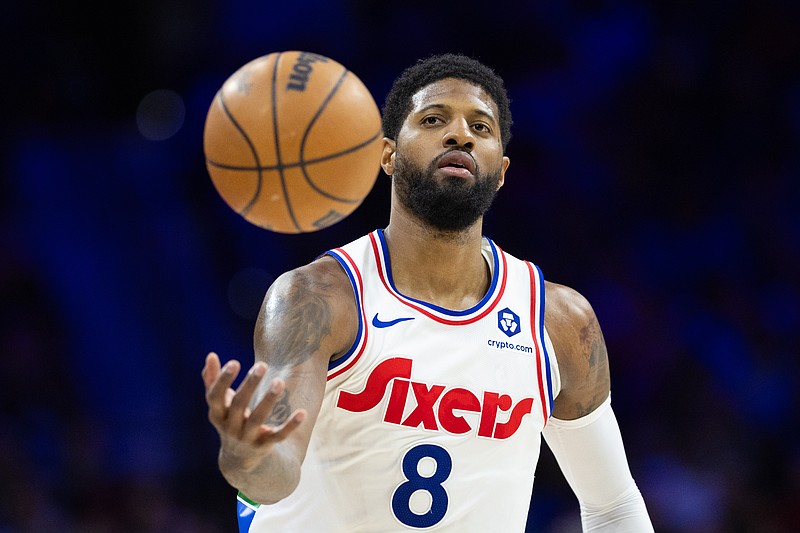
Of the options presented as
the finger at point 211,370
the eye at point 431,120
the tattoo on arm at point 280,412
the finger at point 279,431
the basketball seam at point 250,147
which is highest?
the eye at point 431,120

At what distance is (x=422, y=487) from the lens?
11.3ft

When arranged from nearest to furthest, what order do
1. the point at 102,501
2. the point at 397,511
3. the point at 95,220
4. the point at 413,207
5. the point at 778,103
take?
the point at 397,511
the point at 413,207
the point at 102,501
the point at 95,220
the point at 778,103

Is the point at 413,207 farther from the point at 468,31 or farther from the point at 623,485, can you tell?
the point at 468,31

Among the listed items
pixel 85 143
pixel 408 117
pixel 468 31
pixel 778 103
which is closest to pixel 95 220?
pixel 85 143

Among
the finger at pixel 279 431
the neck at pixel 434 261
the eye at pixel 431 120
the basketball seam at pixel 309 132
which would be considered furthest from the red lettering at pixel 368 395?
the eye at pixel 431 120

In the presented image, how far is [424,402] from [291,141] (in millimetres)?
1034

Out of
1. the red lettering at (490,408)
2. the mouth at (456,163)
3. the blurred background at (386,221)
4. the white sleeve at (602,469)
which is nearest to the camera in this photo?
the red lettering at (490,408)

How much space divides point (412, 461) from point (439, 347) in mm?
428

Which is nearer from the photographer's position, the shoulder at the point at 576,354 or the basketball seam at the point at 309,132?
the basketball seam at the point at 309,132

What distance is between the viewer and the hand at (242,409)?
240cm

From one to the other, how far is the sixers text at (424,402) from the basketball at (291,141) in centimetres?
59

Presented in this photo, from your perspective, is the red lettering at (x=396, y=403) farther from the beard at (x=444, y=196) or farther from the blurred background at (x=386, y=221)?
the blurred background at (x=386, y=221)

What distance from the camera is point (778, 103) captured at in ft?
30.1

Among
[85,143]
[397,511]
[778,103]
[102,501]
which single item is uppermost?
[778,103]
